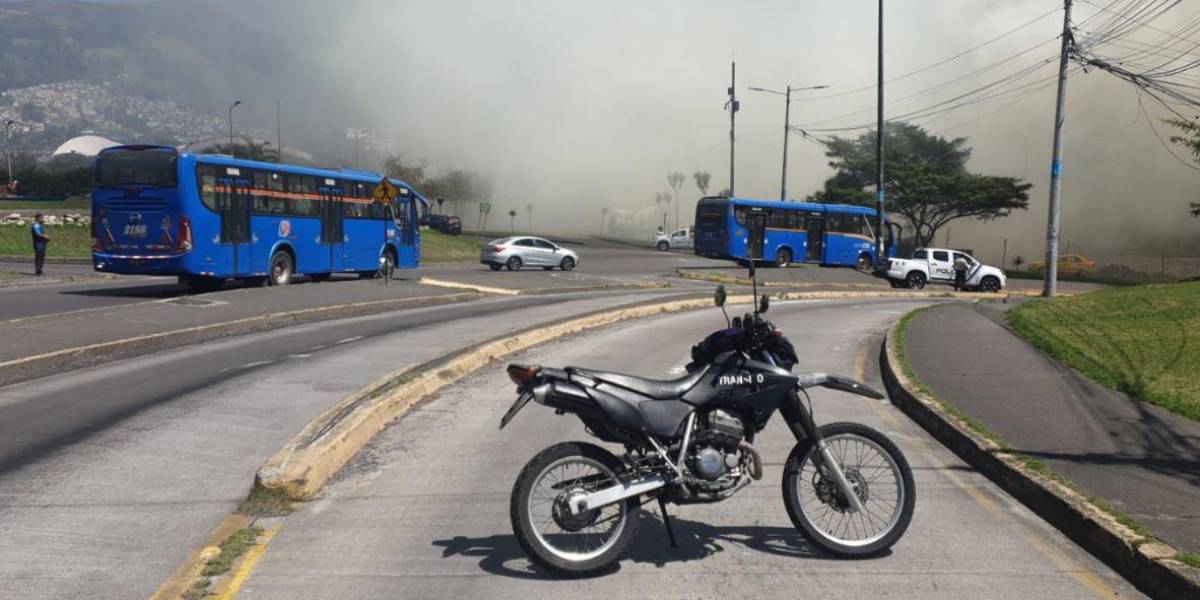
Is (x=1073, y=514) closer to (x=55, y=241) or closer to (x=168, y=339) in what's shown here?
(x=168, y=339)

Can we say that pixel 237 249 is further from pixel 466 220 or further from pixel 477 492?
pixel 466 220

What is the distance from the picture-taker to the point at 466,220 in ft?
418

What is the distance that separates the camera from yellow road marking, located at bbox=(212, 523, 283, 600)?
5.46 m

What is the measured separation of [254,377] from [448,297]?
14593 millimetres

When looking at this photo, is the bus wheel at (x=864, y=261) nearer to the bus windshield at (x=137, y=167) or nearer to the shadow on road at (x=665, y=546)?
the bus windshield at (x=137, y=167)

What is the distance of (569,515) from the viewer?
584 cm

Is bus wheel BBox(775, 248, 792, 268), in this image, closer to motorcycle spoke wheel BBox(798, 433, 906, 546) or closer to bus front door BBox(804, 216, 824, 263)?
bus front door BBox(804, 216, 824, 263)

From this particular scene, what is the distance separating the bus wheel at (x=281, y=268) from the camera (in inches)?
1138

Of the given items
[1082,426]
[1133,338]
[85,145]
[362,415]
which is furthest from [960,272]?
[85,145]

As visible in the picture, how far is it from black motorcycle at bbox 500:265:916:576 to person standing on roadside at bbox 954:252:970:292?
3847 centimetres

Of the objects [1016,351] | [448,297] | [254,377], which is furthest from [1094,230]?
[254,377]

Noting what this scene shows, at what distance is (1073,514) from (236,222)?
2378 centimetres

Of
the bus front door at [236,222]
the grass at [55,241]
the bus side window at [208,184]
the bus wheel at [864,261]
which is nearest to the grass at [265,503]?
the bus side window at [208,184]

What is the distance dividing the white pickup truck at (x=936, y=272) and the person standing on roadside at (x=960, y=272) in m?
0.15
